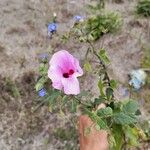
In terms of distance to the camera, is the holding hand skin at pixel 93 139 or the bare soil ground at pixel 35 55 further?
the bare soil ground at pixel 35 55

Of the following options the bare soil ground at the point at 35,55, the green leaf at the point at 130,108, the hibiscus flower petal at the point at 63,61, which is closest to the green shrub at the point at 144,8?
the bare soil ground at the point at 35,55

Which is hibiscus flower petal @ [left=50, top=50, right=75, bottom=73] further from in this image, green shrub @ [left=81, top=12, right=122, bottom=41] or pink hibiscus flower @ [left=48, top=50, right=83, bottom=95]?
green shrub @ [left=81, top=12, right=122, bottom=41]

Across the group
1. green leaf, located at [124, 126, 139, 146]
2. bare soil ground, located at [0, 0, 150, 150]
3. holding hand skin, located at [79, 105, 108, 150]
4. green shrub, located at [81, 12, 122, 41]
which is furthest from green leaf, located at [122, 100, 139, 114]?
green shrub, located at [81, 12, 122, 41]

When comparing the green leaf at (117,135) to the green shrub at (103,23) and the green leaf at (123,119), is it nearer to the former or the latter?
the green leaf at (123,119)

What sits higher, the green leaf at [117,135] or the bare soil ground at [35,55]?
the green leaf at [117,135]

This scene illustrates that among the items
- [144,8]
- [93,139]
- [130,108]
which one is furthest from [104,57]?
[144,8]

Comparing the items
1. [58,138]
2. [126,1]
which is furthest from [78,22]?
[126,1]

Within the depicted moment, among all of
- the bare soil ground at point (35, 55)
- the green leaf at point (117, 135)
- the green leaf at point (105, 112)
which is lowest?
the bare soil ground at point (35, 55)

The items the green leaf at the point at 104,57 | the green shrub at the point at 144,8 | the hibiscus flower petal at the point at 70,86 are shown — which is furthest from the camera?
the green shrub at the point at 144,8
